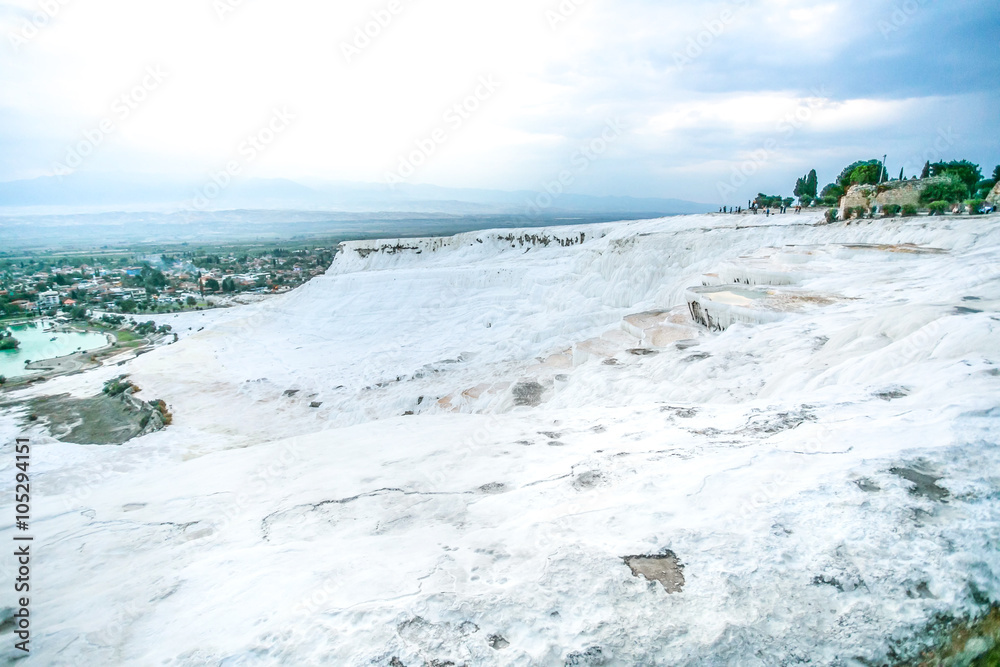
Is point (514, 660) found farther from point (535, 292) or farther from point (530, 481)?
point (535, 292)

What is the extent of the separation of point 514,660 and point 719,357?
6.84 metres

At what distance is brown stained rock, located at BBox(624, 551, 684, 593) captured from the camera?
2.57 metres

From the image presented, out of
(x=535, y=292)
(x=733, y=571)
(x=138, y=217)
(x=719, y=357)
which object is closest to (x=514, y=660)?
(x=733, y=571)

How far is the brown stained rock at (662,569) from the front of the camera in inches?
101

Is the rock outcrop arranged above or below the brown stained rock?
above

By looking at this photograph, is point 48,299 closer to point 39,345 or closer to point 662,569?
point 39,345

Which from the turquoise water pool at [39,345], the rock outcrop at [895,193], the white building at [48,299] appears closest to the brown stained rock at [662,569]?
the rock outcrop at [895,193]

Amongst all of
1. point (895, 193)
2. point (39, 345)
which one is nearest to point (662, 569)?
point (895, 193)

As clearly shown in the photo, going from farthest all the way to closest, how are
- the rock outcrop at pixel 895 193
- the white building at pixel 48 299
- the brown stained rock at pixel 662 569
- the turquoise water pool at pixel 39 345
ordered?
Result: the white building at pixel 48 299, the rock outcrop at pixel 895 193, the turquoise water pool at pixel 39 345, the brown stained rock at pixel 662 569

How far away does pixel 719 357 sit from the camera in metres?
7.93

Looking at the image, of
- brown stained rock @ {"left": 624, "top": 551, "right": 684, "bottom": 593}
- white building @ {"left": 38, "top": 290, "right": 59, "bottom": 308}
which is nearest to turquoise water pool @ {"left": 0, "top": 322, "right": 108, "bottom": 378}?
white building @ {"left": 38, "top": 290, "right": 59, "bottom": 308}

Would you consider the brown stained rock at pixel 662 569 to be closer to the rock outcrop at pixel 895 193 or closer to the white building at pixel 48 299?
the rock outcrop at pixel 895 193

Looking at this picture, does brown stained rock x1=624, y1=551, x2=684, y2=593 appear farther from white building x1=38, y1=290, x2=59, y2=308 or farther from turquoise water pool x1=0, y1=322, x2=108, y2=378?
white building x1=38, y1=290, x2=59, y2=308

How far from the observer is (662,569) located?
269 cm
